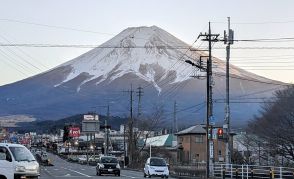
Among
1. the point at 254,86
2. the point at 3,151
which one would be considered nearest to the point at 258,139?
the point at 3,151

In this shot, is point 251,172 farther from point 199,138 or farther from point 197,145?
point 197,145

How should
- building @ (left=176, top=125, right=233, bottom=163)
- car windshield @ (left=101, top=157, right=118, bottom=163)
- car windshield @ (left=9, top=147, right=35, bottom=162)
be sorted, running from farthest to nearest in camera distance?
building @ (left=176, top=125, right=233, bottom=163), car windshield @ (left=101, top=157, right=118, bottom=163), car windshield @ (left=9, top=147, right=35, bottom=162)

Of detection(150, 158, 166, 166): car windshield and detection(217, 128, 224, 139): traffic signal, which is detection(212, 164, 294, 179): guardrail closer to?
detection(217, 128, 224, 139): traffic signal

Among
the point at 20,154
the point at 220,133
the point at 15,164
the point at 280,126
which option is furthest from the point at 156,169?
the point at 15,164

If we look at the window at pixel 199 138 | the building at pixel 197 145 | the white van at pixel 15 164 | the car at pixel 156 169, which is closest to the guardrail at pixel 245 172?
the car at pixel 156 169

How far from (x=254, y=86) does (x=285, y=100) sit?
409ft

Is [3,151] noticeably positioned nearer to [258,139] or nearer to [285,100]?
[285,100]

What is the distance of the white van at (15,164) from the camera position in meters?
21.5

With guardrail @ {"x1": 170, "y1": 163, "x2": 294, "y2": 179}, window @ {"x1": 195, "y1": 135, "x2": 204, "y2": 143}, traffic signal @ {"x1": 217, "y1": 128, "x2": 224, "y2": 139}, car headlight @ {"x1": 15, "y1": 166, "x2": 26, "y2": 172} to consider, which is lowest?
guardrail @ {"x1": 170, "y1": 163, "x2": 294, "y2": 179}

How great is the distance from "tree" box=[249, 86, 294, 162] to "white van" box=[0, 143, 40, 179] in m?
37.7

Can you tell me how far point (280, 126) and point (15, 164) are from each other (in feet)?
132

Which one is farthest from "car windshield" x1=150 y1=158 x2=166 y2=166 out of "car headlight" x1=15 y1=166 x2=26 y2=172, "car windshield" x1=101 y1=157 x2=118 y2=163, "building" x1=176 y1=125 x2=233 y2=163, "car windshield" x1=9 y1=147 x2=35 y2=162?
"building" x1=176 y1=125 x2=233 y2=163

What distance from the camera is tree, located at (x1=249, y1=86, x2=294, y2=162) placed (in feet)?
186

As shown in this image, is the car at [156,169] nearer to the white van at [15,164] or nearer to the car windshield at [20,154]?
the car windshield at [20,154]
